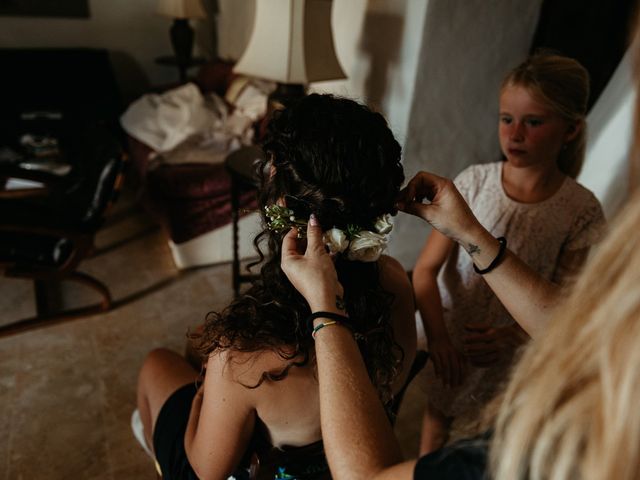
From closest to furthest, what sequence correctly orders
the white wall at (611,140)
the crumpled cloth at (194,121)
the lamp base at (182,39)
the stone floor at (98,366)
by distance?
the stone floor at (98,366), the white wall at (611,140), the crumpled cloth at (194,121), the lamp base at (182,39)

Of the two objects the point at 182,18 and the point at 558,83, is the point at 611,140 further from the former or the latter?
the point at 182,18

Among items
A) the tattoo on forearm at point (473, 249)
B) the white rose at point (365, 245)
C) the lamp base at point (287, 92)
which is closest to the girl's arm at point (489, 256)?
the tattoo on forearm at point (473, 249)

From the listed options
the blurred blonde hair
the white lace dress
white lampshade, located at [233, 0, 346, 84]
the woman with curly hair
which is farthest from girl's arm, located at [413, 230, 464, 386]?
white lampshade, located at [233, 0, 346, 84]

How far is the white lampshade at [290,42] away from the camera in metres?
1.84

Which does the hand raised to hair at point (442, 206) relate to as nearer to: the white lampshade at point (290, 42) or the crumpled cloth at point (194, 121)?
the white lampshade at point (290, 42)

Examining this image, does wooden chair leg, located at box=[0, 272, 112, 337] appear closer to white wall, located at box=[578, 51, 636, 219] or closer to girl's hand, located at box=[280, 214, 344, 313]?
girl's hand, located at box=[280, 214, 344, 313]

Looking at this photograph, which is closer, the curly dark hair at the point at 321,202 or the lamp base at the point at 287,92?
the curly dark hair at the point at 321,202

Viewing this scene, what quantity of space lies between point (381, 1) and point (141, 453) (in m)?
2.06

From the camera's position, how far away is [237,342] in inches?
32.0

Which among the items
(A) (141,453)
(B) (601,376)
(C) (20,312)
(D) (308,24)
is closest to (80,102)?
(C) (20,312)

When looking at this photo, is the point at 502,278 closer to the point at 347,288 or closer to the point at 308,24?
the point at 347,288

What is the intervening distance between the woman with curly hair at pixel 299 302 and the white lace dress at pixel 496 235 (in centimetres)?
37

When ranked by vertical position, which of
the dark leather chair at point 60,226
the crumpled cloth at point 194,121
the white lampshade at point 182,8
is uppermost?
the white lampshade at point 182,8

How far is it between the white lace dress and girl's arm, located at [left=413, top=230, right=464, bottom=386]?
8 cm
